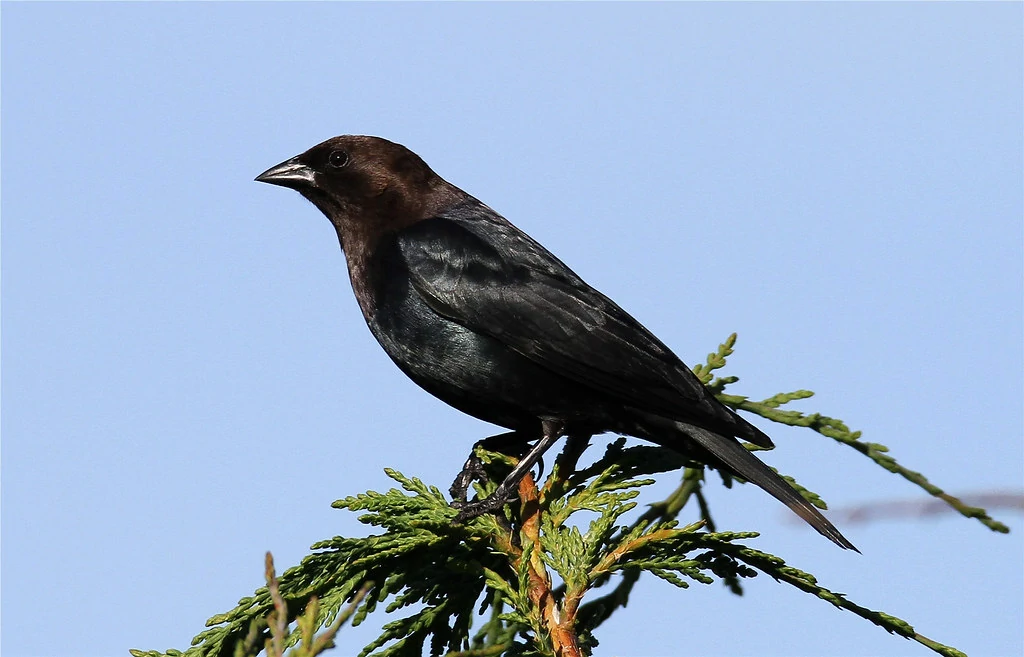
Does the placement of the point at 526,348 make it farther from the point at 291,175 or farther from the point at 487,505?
the point at 291,175

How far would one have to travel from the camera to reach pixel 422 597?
11.0ft

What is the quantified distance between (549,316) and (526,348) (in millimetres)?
179

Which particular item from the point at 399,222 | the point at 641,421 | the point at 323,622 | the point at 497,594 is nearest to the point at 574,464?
the point at 641,421

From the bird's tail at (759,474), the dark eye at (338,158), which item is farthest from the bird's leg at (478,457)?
the dark eye at (338,158)

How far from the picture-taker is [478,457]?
4.51 meters

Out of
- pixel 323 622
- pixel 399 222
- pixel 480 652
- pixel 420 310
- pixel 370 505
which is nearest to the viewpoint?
pixel 480 652

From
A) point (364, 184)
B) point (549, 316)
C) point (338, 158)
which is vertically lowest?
point (549, 316)

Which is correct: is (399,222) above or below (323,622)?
above

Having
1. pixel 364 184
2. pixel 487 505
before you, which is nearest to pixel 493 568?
pixel 487 505

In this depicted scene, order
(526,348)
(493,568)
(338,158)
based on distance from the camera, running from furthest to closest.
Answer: (338,158) < (526,348) < (493,568)

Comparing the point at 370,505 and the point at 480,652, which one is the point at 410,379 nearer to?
the point at 370,505

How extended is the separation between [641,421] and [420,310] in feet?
Result: 3.51

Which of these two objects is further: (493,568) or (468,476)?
(468,476)

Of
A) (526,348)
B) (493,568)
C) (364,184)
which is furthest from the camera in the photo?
(364,184)
